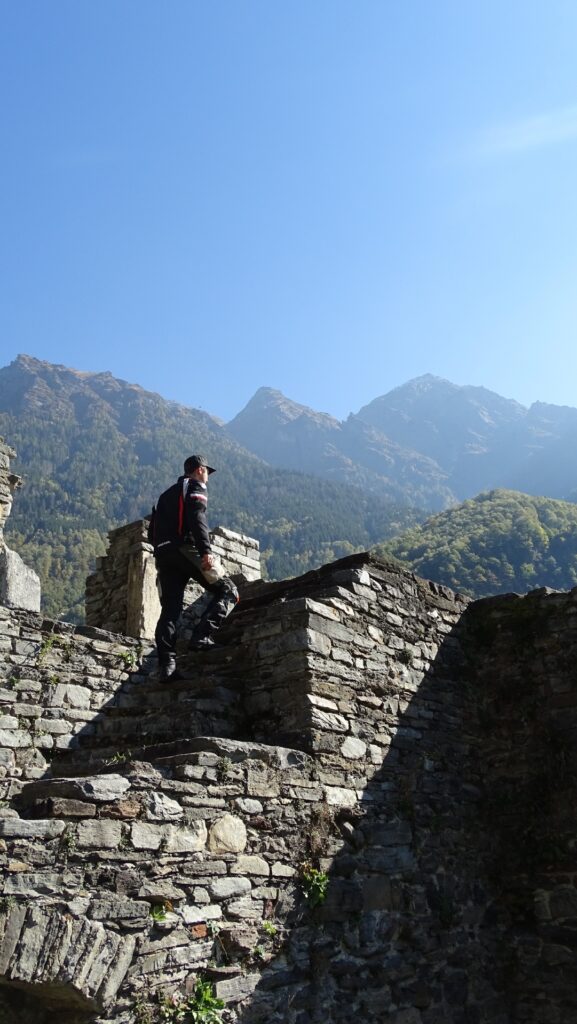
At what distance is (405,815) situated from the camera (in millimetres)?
6984

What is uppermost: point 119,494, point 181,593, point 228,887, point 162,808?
point 119,494

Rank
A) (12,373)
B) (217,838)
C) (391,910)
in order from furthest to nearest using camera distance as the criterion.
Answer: (12,373) < (391,910) < (217,838)

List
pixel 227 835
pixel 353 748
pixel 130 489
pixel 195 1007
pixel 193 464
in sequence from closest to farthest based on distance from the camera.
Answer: pixel 195 1007 < pixel 227 835 < pixel 353 748 < pixel 193 464 < pixel 130 489

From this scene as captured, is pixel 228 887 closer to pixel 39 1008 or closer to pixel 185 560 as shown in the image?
pixel 39 1008

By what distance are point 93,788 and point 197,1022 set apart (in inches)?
57.0

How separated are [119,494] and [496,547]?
2164 inches

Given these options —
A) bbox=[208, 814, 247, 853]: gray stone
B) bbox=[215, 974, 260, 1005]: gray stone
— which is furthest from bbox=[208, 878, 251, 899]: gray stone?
bbox=[215, 974, 260, 1005]: gray stone

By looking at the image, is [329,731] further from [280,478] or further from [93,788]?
[280,478]

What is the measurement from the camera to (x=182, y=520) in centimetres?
762

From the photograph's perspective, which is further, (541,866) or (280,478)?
(280,478)

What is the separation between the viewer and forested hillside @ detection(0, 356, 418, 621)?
2288 inches

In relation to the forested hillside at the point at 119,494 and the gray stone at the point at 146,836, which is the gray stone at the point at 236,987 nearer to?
the gray stone at the point at 146,836

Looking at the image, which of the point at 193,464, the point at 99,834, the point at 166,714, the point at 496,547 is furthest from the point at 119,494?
the point at 99,834

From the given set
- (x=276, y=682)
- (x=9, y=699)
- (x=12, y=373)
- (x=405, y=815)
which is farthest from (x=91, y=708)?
(x=12, y=373)
